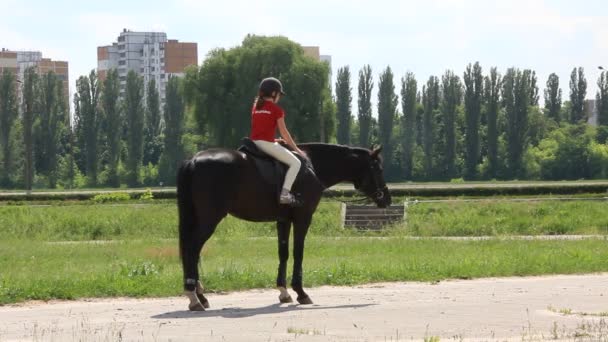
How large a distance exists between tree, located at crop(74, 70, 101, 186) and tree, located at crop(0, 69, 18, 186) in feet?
19.3

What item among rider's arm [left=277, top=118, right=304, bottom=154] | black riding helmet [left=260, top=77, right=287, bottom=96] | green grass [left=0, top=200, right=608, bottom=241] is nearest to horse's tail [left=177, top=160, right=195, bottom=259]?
rider's arm [left=277, top=118, right=304, bottom=154]

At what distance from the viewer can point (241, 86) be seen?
3312 inches

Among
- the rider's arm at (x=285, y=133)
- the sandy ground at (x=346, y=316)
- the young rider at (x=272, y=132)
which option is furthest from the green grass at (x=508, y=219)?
the young rider at (x=272, y=132)

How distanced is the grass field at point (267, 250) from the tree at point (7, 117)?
2341 inches

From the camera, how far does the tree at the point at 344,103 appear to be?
4082 inches

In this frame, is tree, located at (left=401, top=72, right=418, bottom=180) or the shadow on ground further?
tree, located at (left=401, top=72, right=418, bottom=180)

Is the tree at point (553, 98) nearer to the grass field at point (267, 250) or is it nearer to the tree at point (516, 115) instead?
the tree at point (516, 115)

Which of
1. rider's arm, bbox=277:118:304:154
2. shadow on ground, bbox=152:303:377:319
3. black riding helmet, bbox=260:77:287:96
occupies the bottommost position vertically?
shadow on ground, bbox=152:303:377:319

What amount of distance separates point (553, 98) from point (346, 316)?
4598 inches

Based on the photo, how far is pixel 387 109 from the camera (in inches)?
4139

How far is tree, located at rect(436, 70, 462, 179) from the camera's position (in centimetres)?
10344

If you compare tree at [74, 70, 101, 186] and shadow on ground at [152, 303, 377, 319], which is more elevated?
tree at [74, 70, 101, 186]

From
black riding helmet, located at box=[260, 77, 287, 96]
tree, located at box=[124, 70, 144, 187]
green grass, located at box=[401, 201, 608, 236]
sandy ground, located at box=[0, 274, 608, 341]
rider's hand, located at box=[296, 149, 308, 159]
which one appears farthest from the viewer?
tree, located at box=[124, 70, 144, 187]

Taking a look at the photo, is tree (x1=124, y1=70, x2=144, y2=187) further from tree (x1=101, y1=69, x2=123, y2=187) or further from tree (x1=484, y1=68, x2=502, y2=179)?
tree (x1=484, y1=68, x2=502, y2=179)
